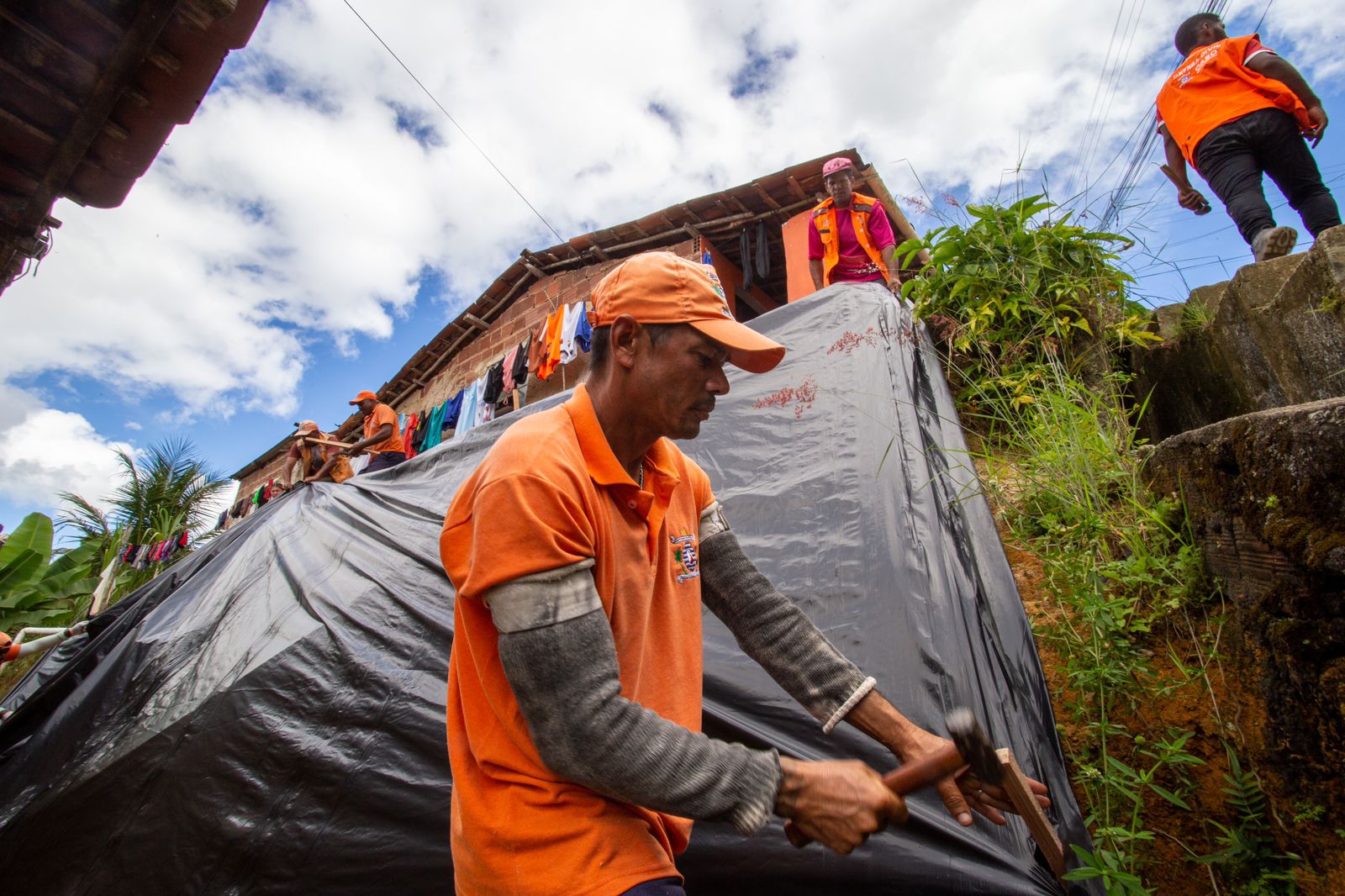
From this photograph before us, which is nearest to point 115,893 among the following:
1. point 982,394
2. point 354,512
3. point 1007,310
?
point 354,512

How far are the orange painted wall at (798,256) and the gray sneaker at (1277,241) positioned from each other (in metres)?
3.03

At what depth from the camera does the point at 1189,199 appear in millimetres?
2842

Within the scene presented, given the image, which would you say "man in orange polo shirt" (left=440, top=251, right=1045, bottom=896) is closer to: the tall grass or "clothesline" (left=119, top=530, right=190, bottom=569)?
the tall grass

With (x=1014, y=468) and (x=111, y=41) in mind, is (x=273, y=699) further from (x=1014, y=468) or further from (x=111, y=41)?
(x=1014, y=468)

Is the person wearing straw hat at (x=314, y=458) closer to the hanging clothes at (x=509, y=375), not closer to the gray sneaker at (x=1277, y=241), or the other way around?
the hanging clothes at (x=509, y=375)

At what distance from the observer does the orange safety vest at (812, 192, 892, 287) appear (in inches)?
152

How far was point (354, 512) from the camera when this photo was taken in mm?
2836

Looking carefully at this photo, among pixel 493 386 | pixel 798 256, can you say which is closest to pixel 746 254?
pixel 798 256

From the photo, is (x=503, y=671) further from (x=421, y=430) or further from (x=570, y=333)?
(x=421, y=430)

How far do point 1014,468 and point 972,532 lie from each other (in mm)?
376

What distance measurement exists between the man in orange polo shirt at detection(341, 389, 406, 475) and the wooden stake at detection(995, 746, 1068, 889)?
4.80 meters

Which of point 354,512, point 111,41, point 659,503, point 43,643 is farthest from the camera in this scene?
point 43,643

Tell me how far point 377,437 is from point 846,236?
12.8ft

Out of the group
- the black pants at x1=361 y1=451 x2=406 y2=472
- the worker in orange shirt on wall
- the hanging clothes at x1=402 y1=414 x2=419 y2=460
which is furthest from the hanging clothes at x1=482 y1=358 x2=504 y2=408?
the worker in orange shirt on wall
